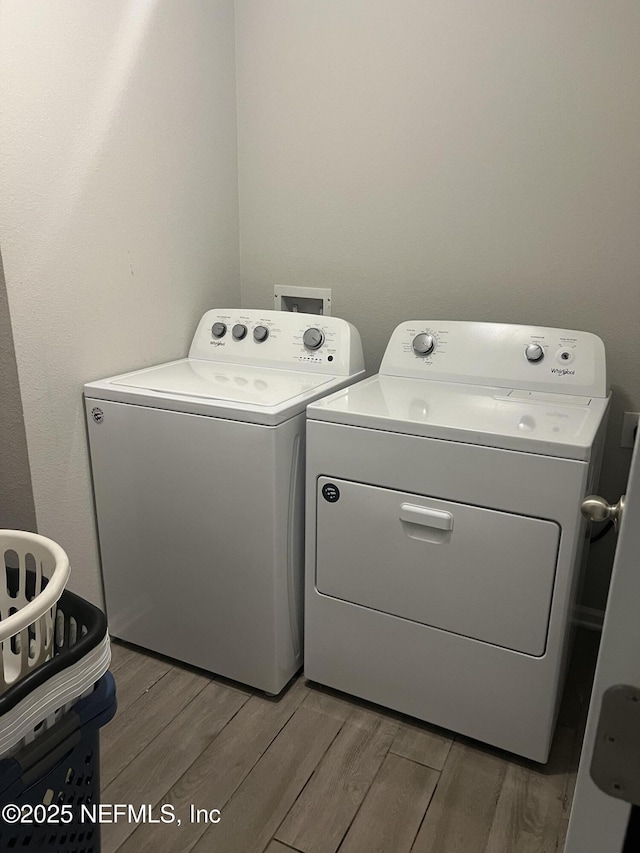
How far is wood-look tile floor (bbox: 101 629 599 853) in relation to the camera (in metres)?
1.31

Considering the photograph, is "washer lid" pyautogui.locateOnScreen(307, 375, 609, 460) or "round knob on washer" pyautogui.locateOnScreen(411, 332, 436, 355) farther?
"round knob on washer" pyautogui.locateOnScreen(411, 332, 436, 355)

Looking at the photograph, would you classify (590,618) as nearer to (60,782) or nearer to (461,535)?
(461,535)

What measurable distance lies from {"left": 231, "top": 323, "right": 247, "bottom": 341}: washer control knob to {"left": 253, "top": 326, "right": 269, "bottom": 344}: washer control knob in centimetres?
4

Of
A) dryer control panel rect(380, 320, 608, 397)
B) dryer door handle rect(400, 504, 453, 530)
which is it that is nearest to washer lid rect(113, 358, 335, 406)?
dryer control panel rect(380, 320, 608, 397)

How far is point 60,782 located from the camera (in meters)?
0.98

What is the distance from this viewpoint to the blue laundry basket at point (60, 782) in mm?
894

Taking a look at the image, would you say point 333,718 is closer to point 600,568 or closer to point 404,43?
point 600,568

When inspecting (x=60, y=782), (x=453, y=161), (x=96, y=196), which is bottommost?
(x=60, y=782)

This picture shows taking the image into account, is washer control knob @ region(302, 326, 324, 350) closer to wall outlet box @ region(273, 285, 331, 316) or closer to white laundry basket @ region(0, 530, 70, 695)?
wall outlet box @ region(273, 285, 331, 316)

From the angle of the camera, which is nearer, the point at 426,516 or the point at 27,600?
the point at 27,600

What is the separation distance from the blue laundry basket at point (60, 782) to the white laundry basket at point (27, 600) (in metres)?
0.10

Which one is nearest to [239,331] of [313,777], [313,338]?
[313,338]

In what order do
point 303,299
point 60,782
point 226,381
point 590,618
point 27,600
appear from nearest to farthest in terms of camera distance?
point 60,782 < point 27,600 < point 226,381 < point 590,618 < point 303,299

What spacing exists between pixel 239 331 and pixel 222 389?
0.40 metres
